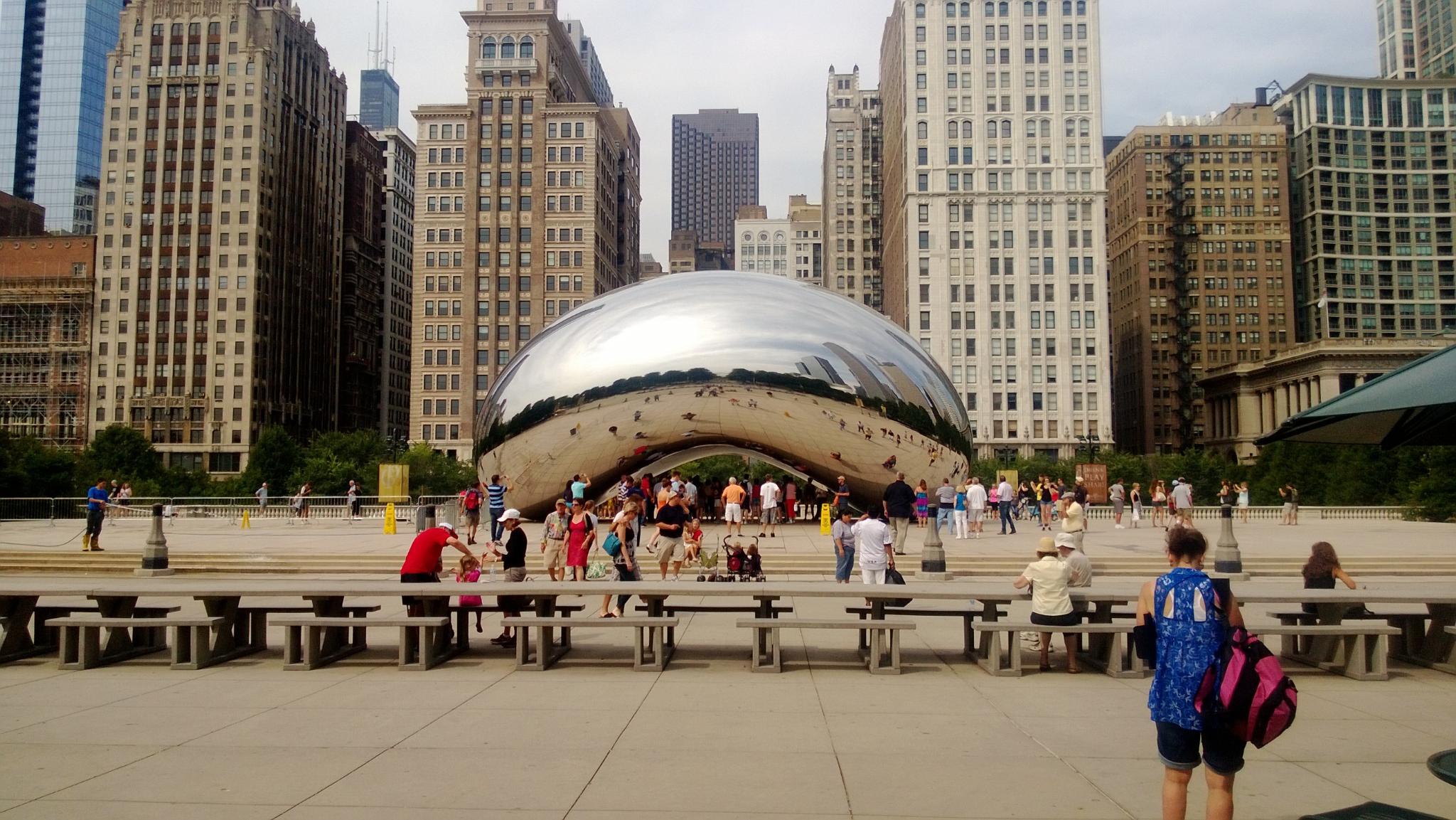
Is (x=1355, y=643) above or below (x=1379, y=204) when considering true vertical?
below

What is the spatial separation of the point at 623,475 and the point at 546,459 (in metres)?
1.95

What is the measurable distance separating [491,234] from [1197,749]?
9297 cm

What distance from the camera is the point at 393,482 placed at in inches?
1185

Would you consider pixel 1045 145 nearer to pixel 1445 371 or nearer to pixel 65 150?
pixel 1445 371

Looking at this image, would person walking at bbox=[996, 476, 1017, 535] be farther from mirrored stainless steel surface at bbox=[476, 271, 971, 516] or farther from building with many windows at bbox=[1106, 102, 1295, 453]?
building with many windows at bbox=[1106, 102, 1295, 453]

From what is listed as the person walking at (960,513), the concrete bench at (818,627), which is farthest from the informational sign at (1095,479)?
the concrete bench at (818,627)

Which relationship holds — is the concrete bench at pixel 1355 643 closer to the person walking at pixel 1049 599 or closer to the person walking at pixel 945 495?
the person walking at pixel 1049 599

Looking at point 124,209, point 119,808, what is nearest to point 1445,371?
point 119,808

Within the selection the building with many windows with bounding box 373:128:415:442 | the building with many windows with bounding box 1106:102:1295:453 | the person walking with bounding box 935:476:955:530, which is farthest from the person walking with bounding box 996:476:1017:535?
the building with many windows with bounding box 373:128:415:442

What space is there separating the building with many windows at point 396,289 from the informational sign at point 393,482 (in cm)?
9708

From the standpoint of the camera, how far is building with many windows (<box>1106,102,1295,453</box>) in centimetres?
11106

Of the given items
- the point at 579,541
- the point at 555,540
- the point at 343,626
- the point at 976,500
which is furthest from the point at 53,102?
the point at 343,626

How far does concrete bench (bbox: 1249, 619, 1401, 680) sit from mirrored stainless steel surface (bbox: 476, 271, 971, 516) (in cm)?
1134

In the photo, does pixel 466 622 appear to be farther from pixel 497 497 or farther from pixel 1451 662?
pixel 497 497
